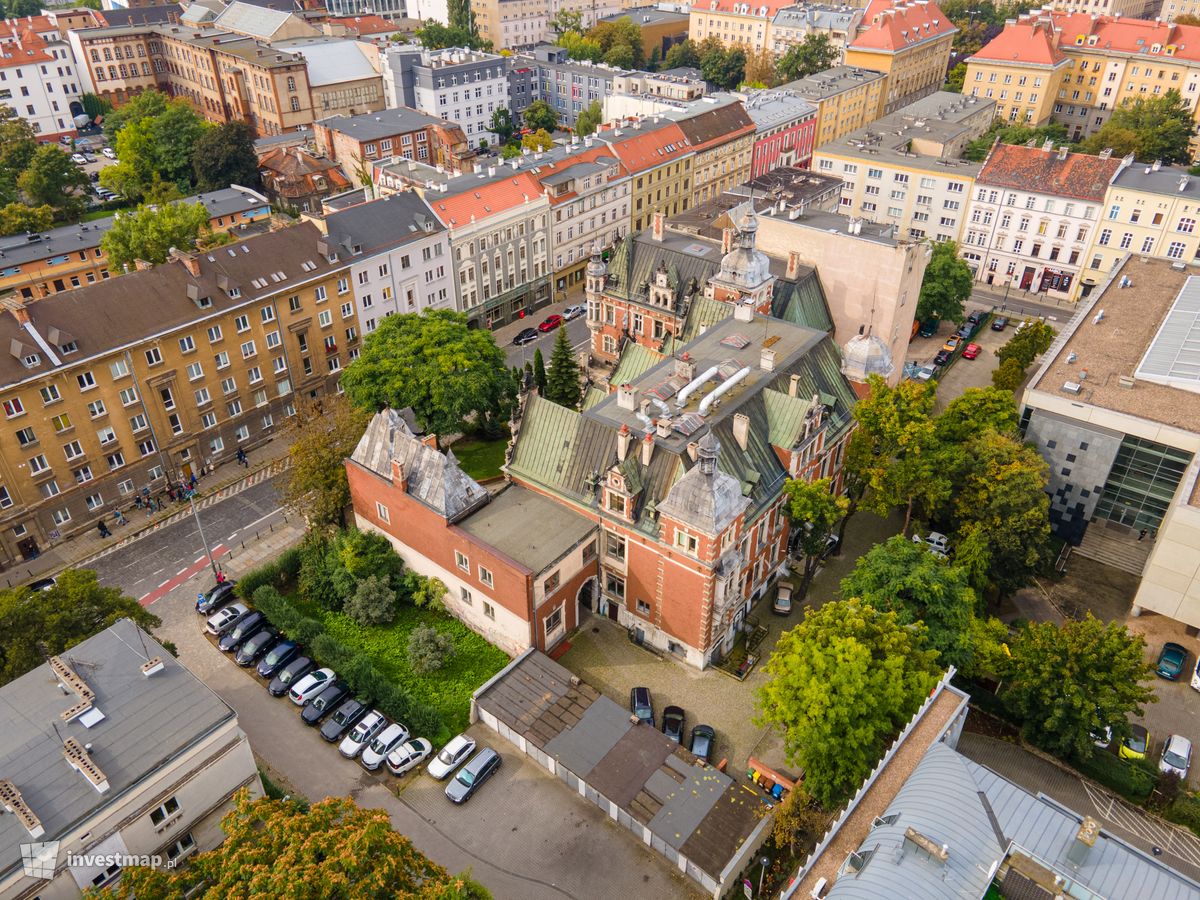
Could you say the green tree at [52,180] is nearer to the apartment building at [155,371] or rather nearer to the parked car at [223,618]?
the apartment building at [155,371]

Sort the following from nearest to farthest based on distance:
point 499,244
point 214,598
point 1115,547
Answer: point 214,598, point 1115,547, point 499,244

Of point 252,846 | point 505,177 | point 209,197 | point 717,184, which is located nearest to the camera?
point 252,846

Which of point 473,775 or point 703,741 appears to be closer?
point 473,775

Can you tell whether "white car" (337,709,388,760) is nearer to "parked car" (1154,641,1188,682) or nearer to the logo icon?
the logo icon

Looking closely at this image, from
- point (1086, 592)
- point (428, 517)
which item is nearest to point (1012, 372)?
point (1086, 592)

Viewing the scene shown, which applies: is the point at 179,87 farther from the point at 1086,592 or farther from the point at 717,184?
the point at 1086,592

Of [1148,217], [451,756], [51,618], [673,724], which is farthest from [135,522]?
[1148,217]

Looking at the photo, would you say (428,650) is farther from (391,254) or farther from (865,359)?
(391,254)
